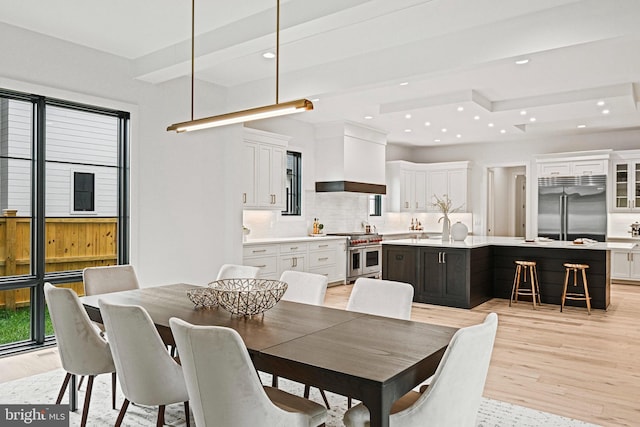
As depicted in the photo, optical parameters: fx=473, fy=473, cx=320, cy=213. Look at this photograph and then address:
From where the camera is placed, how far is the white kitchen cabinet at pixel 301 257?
6.29 meters

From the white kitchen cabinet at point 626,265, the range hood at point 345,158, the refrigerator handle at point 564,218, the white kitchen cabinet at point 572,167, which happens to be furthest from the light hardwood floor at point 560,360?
the white kitchen cabinet at point 572,167

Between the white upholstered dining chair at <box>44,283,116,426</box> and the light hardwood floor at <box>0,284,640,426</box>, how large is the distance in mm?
1321

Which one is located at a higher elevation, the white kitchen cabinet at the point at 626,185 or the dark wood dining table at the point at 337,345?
the white kitchen cabinet at the point at 626,185

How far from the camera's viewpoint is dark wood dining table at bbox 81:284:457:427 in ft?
5.34

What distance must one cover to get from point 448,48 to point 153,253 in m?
3.41

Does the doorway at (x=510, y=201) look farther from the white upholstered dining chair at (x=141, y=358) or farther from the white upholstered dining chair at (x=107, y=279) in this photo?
the white upholstered dining chair at (x=141, y=358)

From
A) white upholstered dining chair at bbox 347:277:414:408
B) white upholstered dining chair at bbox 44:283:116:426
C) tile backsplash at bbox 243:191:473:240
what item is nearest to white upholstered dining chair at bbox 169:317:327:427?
white upholstered dining chair at bbox 44:283:116:426

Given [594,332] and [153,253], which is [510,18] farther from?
[153,253]

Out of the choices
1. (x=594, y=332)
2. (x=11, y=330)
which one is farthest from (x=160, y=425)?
(x=594, y=332)

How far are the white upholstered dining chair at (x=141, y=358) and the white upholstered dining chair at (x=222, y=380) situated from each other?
1.42 ft

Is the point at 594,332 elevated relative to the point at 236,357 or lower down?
lower down

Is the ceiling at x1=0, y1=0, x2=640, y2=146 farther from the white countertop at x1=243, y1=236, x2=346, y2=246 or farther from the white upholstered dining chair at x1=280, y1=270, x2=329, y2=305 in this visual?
the white countertop at x1=243, y1=236, x2=346, y2=246

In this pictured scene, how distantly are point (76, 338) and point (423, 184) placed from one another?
8585 millimetres

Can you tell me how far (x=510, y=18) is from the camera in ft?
11.5
